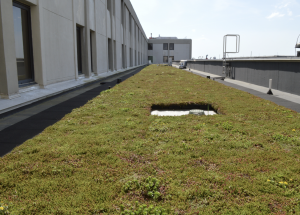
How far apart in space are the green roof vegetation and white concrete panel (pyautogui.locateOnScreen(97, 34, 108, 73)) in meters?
16.8

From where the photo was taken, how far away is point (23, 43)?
427 inches

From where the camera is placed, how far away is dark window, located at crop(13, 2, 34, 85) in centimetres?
1032

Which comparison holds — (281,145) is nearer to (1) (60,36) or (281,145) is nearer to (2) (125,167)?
(2) (125,167)

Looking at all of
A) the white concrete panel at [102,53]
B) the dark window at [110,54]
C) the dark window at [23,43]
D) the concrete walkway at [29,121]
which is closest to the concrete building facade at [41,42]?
the dark window at [23,43]

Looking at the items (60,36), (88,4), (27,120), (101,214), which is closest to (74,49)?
(60,36)

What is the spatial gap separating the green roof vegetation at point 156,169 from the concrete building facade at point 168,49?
8787 centimetres

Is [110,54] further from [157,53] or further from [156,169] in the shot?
[157,53]

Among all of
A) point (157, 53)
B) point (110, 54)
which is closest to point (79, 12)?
point (110, 54)

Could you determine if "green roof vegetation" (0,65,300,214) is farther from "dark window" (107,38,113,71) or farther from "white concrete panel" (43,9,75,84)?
"dark window" (107,38,113,71)

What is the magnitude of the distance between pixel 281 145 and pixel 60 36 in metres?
12.3

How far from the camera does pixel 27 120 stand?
6.98 metres

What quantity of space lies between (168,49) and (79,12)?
7728 centimetres

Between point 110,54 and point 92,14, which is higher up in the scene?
point 92,14

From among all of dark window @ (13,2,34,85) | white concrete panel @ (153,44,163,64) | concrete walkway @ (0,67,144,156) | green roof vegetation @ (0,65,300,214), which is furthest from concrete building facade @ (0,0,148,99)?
white concrete panel @ (153,44,163,64)
